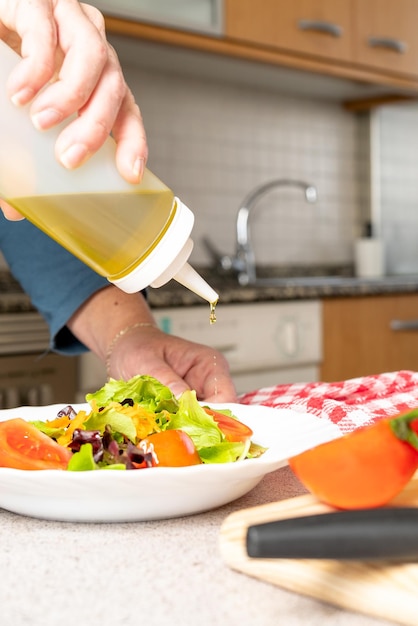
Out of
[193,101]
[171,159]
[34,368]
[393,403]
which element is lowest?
[34,368]

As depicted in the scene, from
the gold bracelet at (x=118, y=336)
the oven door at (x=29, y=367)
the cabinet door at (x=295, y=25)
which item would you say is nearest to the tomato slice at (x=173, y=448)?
the gold bracelet at (x=118, y=336)

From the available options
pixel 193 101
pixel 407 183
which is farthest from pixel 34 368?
pixel 407 183

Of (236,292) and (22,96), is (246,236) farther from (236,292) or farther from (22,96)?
(22,96)

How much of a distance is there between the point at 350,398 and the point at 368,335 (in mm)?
1743

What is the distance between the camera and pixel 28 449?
640 mm

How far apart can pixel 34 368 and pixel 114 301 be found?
0.79 m

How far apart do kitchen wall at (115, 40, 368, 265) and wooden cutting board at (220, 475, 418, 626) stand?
8.02ft

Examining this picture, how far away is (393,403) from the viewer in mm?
948

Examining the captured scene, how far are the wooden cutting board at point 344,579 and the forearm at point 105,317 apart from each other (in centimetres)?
70

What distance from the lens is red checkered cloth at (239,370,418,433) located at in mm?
884

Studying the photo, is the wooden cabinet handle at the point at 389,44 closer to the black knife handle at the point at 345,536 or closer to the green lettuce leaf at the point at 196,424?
the green lettuce leaf at the point at 196,424

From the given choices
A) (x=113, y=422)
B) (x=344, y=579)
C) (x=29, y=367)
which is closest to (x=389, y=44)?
(x=29, y=367)

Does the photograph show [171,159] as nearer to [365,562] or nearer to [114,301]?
[114,301]

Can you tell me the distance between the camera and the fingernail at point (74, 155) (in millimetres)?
622
